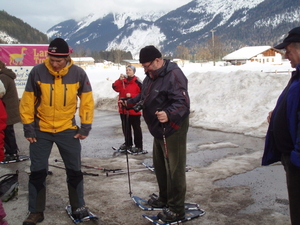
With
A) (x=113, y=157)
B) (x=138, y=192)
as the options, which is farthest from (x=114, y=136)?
(x=138, y=192)

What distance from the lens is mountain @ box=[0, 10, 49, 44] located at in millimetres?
124469

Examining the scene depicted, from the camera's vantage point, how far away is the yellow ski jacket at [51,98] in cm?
381

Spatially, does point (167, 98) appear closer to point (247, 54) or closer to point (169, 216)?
point (169, 216)

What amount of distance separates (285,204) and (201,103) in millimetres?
8528

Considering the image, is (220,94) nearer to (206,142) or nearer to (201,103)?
(201,103)

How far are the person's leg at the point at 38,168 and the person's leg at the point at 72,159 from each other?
0.48 feet

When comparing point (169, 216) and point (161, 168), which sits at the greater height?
point (161, 168)

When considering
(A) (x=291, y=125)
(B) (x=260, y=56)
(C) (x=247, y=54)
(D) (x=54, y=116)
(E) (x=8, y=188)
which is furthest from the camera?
(C) (x=247, y=54)

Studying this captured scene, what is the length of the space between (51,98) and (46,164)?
0.81 metres

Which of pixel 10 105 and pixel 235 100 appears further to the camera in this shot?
pixel 235 100

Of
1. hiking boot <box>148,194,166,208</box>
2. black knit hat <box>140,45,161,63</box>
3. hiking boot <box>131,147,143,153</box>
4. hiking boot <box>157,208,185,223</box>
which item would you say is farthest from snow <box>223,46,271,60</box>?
hiking boot <box>157,208,185,223</box>

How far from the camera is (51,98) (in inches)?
151

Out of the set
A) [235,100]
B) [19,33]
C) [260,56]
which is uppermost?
[19,33]

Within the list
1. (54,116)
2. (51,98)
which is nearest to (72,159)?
(54,116)
